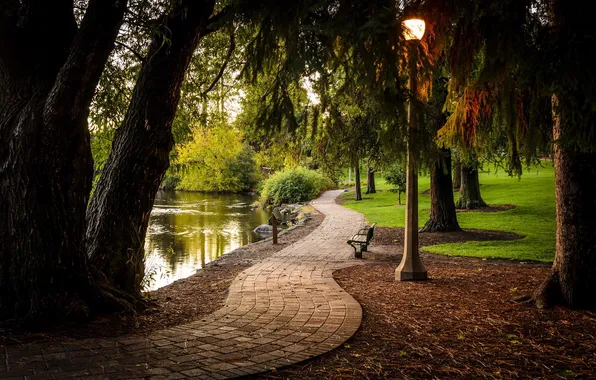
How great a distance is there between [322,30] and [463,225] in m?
15.4

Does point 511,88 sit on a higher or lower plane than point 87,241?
higher

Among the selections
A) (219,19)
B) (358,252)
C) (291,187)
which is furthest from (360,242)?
(291,187)

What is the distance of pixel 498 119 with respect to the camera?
658cm

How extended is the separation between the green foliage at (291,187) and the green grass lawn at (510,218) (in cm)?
530

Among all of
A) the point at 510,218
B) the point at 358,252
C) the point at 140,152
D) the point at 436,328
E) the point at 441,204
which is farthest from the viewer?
the point at 510,218

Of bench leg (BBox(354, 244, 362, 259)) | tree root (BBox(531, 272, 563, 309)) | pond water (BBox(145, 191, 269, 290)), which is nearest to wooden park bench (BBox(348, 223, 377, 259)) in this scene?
bench leg (BBox(354, 244, 362, 259))

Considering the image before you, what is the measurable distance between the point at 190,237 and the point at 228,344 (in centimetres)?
1422

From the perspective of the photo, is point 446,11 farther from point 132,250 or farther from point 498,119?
point 132,250

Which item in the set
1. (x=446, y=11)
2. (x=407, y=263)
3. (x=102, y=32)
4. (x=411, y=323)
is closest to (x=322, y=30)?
(x=446, y=11)

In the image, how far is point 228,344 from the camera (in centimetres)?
446

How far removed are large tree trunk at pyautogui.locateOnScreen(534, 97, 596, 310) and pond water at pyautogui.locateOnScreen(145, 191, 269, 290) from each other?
6.04 metres

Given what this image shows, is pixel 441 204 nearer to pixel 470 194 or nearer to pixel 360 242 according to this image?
pixel 360 242

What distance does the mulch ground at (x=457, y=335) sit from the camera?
3.93 meters

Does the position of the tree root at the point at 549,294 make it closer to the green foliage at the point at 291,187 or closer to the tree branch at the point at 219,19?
the tree branch at the point at 219,19
